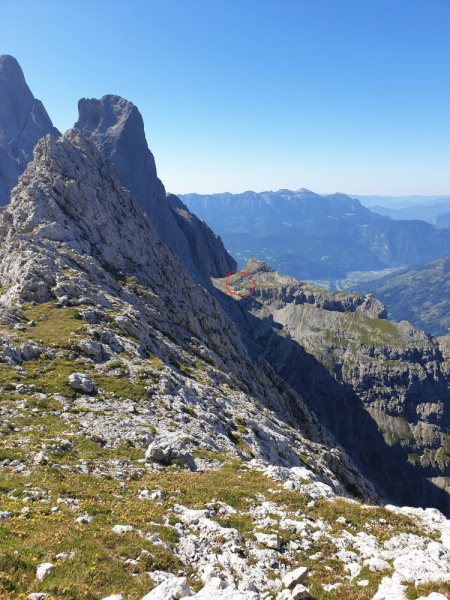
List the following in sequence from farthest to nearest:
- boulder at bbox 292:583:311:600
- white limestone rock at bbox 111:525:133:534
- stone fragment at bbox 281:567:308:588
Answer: white limestone rock at bbox 111:525:133:534 → stone fragment at bbox 281:567:308:588 → boulder at bbox 292:583:311:600

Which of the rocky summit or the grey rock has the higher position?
the rocky summit

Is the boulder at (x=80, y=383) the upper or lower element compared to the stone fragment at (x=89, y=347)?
lower

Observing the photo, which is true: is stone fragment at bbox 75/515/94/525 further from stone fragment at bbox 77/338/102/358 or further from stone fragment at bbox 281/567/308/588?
stone fragment at bbox 77/338/102/358

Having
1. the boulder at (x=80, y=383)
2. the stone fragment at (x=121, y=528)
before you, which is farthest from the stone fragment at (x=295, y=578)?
the boulder at (x=80, y=383)

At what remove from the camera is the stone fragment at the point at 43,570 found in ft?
34.3

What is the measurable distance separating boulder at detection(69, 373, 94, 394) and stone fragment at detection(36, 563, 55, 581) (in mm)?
25096

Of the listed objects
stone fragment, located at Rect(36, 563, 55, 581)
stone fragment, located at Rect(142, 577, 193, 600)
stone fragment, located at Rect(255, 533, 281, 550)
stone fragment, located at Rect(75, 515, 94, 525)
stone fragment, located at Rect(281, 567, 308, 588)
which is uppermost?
stone fragment, located at Rect(36, 563, 55, 581)

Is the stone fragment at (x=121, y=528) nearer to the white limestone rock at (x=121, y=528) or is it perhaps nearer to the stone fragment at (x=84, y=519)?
the white limestone rock at (x=121, y=528)

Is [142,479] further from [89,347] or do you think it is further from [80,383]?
[89,347]

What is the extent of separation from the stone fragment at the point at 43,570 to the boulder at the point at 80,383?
2510 cm

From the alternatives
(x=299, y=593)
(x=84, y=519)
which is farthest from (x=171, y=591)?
(x=84, y=519)

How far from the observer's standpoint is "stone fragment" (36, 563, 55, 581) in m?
10.4

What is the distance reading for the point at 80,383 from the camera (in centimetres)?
3438

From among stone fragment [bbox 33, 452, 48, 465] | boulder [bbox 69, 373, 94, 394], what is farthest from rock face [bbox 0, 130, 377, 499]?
stone fragment [bbox 33, 452, 48, 465]
